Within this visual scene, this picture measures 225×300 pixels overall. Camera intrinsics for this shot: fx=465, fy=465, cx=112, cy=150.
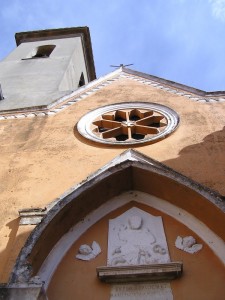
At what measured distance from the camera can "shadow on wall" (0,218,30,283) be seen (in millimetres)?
6035

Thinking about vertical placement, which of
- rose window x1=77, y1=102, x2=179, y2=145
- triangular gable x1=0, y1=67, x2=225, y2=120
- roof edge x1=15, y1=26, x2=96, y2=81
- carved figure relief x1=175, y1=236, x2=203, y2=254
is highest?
roof edge x1=15, y1=26, x2=96, y2=81

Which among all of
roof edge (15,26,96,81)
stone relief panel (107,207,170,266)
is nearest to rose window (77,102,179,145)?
stone relief panel (107,207,170,266)

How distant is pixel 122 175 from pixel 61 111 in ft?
12.8

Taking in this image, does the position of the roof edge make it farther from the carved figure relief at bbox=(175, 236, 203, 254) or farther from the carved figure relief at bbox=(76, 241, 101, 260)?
the carved figure relief at bbox=(175, 236, 203, 254)

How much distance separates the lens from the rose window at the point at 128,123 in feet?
30.3

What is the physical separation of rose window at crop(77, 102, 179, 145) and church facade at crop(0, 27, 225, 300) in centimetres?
3

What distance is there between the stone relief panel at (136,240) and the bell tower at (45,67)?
15.9 ft

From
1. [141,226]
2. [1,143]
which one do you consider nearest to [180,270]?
[141,226]

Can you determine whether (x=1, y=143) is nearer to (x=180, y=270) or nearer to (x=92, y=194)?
(x=92, y=194)

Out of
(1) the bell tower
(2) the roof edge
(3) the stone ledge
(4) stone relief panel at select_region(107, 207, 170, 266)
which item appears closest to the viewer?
(3) the stone ledge

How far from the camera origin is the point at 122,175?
7305mm

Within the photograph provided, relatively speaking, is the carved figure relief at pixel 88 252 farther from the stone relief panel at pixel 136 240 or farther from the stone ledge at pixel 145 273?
the stone ledge at pixel 145 273

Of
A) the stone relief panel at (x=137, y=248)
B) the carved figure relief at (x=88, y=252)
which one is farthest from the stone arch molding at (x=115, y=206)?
the stone relief panel at (x=137, y=248)

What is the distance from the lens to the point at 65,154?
870cm
